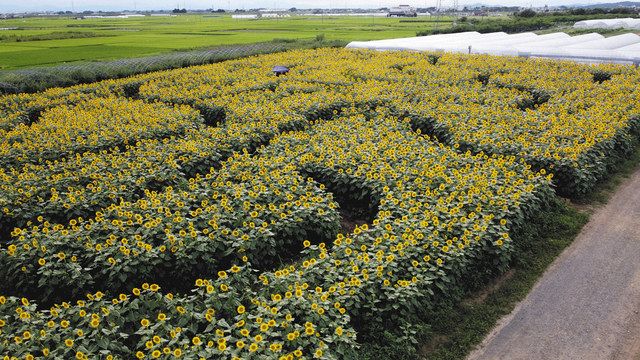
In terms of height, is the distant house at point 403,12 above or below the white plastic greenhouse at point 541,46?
above

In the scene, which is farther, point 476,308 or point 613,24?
point 613,24

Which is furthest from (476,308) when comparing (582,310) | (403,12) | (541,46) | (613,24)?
(403,12)

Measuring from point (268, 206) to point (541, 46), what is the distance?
2752 centimetres

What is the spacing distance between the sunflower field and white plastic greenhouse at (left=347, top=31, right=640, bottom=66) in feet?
27.9

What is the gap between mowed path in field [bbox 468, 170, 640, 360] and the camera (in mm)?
5566

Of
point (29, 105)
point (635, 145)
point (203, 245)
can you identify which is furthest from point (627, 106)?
point (29, 105)

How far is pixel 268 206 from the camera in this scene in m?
7.56

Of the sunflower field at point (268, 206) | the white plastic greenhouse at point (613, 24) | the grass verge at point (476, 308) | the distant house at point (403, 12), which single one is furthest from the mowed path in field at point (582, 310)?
the distant house at point (403, 12)

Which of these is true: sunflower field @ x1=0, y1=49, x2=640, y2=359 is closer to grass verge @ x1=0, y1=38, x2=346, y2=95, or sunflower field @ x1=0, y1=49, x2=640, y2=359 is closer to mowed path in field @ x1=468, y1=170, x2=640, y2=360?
mowed path in field @ x1=468, y1=170, x2=640, y2=360

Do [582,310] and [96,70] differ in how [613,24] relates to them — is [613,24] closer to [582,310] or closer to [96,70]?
[96,70]

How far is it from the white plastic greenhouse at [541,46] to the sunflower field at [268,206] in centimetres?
850

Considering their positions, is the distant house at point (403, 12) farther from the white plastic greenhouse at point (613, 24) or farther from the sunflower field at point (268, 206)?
the sunflower field at point (268, 206)

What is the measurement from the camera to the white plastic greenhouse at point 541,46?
22469mm

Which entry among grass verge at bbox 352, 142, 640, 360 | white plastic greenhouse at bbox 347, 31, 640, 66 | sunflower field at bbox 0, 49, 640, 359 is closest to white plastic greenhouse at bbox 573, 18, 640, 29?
white plastic greenhouse at bbox 347, 31, 640, 66
